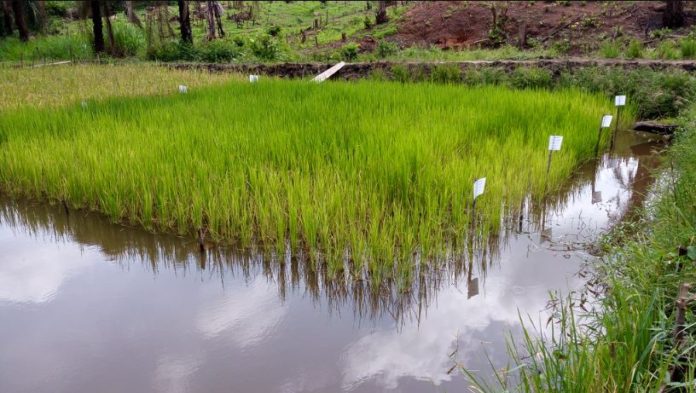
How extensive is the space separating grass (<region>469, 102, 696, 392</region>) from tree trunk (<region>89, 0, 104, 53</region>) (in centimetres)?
1099

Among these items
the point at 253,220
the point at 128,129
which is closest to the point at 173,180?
the point at 253,220

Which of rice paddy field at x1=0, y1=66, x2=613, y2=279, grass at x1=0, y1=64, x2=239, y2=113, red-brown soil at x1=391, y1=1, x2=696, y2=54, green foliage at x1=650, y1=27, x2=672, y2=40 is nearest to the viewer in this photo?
rice paddy field at x1=0, y1=66, x2=613, y2=279

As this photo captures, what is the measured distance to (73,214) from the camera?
3.86 meters

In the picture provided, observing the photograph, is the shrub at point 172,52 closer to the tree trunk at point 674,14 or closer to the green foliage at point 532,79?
the green foliage at point 532,79

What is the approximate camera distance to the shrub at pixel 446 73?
7723 mm

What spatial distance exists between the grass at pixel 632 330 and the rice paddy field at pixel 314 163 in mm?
833

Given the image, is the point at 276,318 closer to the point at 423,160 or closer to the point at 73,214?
the point at 423,160

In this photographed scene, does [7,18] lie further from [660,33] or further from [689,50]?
[689,50]

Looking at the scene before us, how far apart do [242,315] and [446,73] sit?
19.7 feet

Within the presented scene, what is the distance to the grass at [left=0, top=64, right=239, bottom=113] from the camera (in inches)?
261

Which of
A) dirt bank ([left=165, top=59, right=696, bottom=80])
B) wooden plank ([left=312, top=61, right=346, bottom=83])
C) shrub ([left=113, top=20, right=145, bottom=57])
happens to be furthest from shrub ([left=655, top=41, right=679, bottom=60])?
shrub ([left=113, top=20, right=145, bottom=57])

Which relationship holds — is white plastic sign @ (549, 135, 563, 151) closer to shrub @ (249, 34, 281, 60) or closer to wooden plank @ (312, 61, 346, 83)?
wooden plank @ (312, 61, 346, 83)

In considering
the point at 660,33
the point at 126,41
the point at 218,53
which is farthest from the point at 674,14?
the point at 126,41

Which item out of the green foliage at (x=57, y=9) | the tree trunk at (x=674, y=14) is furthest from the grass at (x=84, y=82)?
the green foliage at (x=57, y=9)
